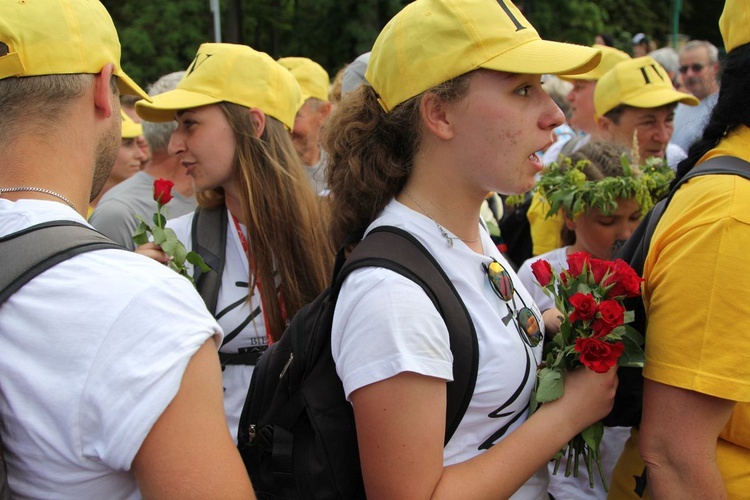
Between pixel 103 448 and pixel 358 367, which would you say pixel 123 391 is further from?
pixel 358 367

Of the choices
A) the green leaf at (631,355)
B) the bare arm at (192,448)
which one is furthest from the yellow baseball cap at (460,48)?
the bare arm at (192,448)

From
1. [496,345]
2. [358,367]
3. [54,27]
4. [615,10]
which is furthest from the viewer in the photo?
[615,10]

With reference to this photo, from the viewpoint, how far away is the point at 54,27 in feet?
5.20

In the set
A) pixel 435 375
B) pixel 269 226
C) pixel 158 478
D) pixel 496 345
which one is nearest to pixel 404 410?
pixel 435 375

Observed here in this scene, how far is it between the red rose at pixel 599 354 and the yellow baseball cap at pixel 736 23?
3.02 feet

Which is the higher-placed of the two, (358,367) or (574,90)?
(358,367)

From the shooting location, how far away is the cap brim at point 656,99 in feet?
16.8

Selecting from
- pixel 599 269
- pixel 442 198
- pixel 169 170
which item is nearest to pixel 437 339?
pixel 442 198

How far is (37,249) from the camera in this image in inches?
54.5

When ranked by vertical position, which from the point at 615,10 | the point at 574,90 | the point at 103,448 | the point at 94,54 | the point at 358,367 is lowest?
the point at 615,10

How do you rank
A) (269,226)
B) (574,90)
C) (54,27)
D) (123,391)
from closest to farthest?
(123,391), (54,27), (269,226), (574,90)

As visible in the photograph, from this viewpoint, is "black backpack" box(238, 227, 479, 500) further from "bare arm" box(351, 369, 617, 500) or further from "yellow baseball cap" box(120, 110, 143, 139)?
"yellow baseball cap" box(120, 110, 143, 139)

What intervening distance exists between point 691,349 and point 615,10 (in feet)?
80.9

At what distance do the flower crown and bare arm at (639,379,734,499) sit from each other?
71.8 inches
